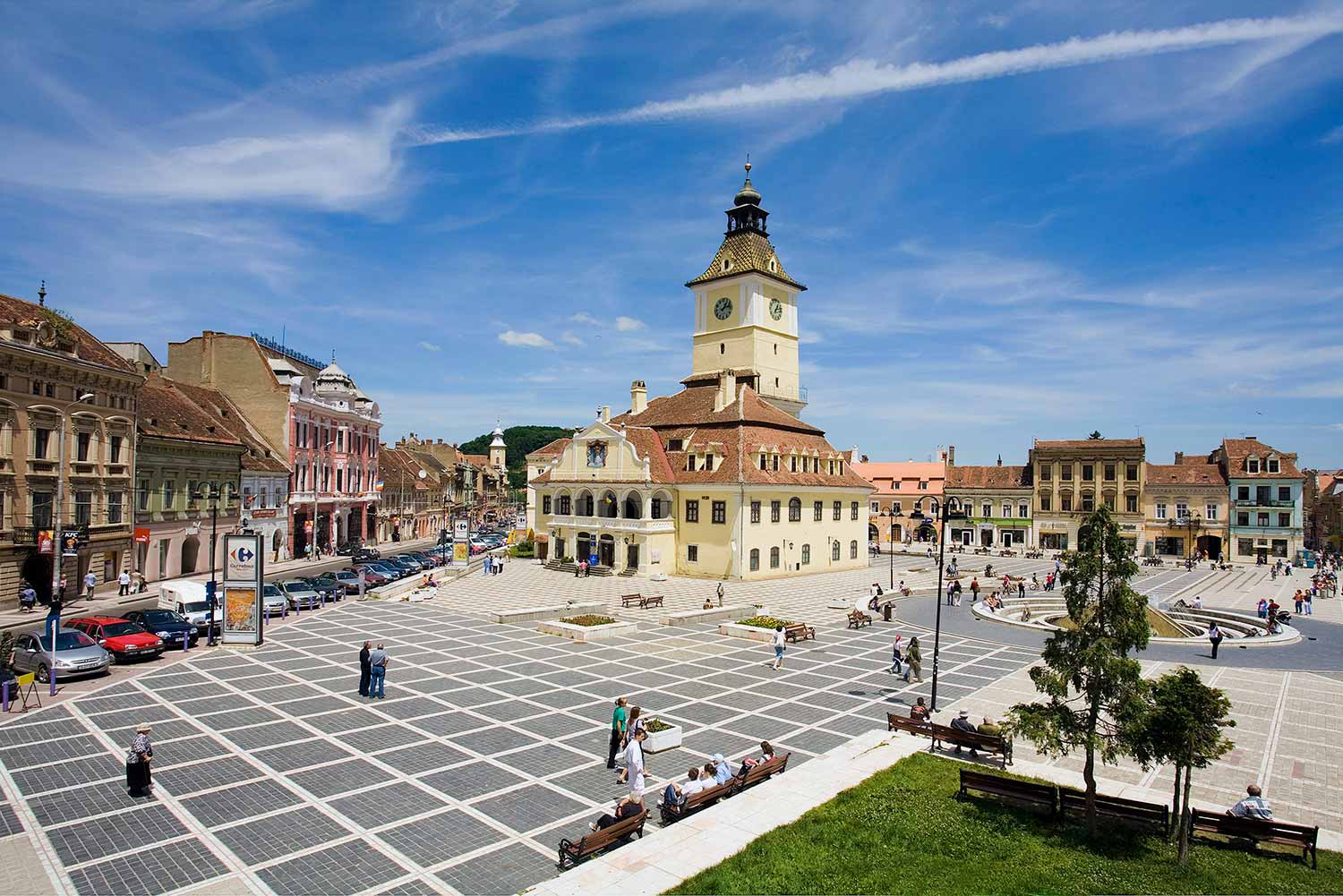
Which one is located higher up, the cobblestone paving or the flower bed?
the flower bed

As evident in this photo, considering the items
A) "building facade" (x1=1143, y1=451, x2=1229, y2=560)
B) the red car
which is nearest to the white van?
the red car

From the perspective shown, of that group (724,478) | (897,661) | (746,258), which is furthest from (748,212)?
(897,661)

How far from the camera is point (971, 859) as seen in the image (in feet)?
40.1

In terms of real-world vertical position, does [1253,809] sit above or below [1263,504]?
below

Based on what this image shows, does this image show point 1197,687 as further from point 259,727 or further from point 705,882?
point 259,727

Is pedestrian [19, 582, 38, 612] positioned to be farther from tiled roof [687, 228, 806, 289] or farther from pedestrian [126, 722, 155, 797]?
tiled roof [687, 228, 806, 289]

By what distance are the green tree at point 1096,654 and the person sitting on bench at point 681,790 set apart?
231 inches

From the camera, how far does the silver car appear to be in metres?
22.6

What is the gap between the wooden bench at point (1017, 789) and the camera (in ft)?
46.5

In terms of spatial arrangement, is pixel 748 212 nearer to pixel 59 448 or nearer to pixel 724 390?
pixel 724 390

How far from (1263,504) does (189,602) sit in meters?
85.1

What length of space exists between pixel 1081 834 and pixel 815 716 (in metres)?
8.21

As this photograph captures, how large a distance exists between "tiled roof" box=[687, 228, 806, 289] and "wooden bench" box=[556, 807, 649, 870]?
55.3 metres

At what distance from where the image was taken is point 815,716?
68.3 feet
